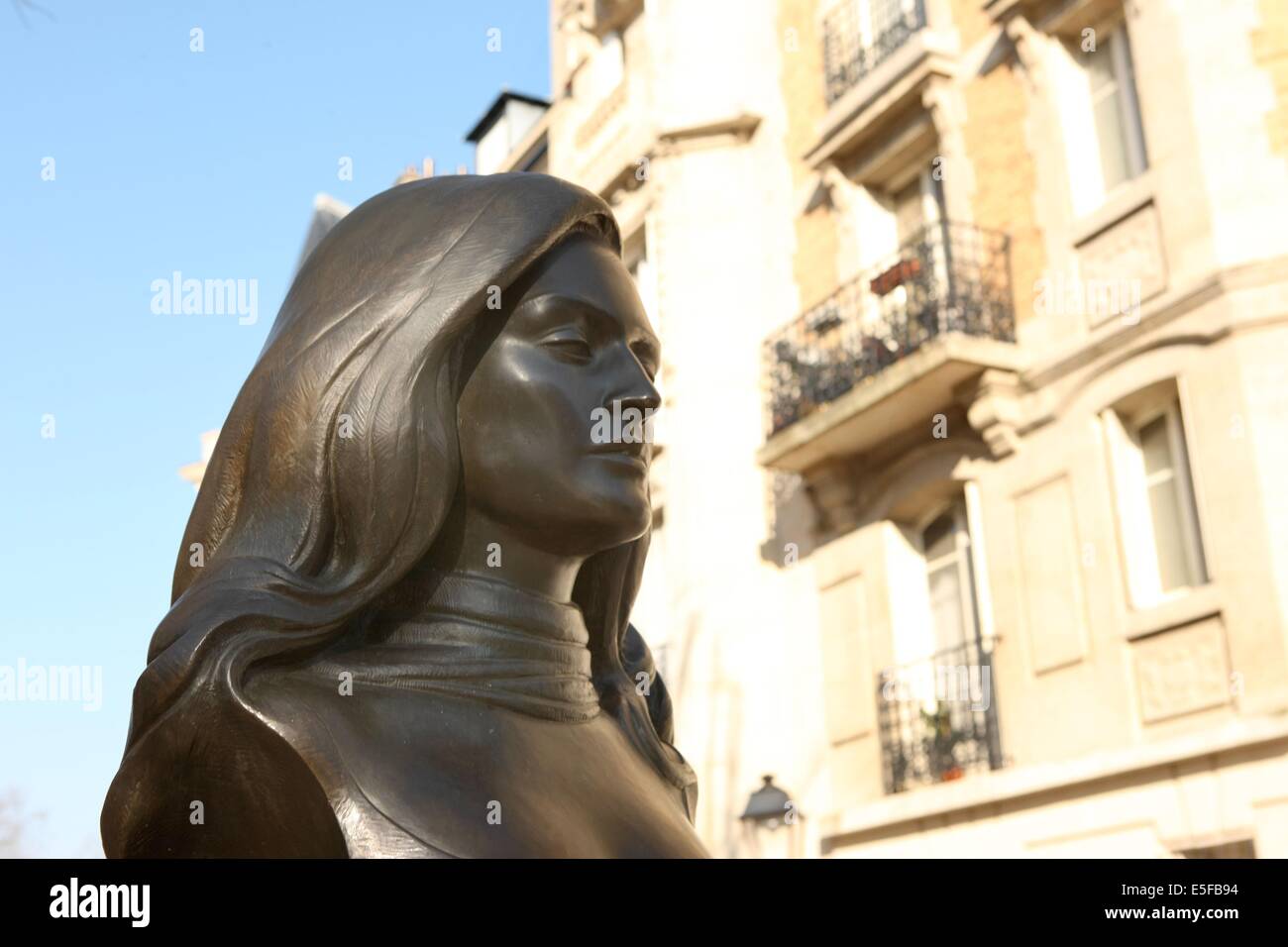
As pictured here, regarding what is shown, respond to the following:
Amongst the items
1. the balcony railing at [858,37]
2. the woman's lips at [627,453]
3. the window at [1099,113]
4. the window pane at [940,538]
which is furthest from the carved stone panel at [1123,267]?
the woman's lips at [627,453]

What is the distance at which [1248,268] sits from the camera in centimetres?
971

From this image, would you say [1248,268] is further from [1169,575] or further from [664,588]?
[664,588]

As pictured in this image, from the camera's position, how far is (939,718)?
11.6 meters

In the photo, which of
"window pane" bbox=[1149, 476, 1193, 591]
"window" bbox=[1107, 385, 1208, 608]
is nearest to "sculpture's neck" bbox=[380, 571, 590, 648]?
"window" bbox=[1107, 385, 1208, 608]

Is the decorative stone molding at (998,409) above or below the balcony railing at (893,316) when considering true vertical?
below

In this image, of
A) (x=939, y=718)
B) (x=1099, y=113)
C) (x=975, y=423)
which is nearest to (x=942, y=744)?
(x=939, y=718)

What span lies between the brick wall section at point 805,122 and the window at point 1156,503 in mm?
4276

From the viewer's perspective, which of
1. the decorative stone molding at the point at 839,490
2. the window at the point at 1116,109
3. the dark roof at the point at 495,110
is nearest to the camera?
the window at the point at 1116,109

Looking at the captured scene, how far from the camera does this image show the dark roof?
22.3 meters

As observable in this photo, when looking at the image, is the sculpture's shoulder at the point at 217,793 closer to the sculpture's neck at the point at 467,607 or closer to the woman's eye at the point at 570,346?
the sculpture's neck at the point at 467,607

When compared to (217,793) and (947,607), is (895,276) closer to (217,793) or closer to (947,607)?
(947,607)

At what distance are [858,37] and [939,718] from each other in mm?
6913

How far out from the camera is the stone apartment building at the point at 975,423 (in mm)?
9734
